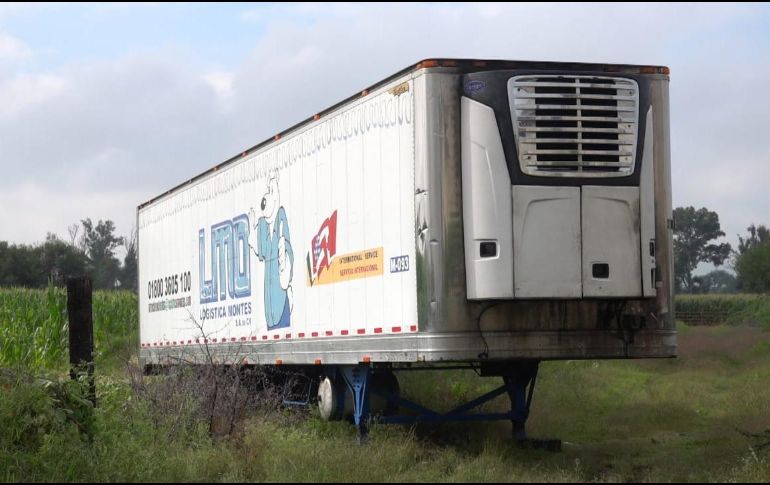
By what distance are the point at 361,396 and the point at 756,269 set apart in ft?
179

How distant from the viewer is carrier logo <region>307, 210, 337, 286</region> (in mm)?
13711

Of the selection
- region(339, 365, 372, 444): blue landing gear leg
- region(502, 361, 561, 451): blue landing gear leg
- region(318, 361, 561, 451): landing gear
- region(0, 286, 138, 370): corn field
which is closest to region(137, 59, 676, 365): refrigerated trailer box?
region(339, 365, 372, 444): blue landing gear leg

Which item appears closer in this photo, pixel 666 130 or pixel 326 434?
pixel 666 130

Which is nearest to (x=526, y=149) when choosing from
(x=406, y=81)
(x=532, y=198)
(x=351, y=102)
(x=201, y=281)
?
(x=532, y=198)

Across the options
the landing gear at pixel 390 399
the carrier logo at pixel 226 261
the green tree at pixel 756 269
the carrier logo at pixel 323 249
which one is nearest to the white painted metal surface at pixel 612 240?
the landing gear at pixel 390 399

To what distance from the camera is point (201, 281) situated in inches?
738

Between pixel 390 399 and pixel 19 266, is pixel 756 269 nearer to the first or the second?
pixel 19 266

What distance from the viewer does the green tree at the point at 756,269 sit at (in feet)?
206

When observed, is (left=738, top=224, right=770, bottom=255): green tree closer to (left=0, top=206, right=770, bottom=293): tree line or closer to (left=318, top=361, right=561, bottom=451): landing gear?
(left=0, top=206, right=770, bottom=293): tree line

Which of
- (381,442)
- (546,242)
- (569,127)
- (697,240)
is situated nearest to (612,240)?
(546,242)

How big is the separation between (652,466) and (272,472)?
443 cm

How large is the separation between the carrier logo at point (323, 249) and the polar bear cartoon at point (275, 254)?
693mm

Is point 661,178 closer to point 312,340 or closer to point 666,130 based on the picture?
point 666,130

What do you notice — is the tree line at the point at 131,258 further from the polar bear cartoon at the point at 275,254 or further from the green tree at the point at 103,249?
the polar bear cartoon at the point at 275,254
